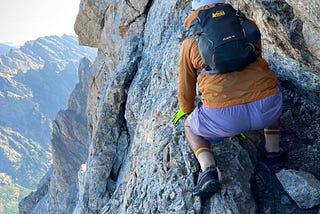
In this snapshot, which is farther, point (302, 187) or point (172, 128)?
point (172, 128)

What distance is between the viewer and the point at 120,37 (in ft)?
74.5

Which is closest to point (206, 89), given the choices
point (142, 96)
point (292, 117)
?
point (292, 117)

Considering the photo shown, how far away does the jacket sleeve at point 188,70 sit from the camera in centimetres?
833

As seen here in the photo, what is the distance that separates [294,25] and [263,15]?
1.21 m

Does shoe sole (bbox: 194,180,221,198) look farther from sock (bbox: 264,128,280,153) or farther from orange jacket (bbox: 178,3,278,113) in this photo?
sock (bbox: 264,128,280,153)

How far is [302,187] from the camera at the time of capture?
8570mm

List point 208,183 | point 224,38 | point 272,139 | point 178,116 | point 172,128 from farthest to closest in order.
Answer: point 172,128 → point 178,116 → point 272,139 → point 208,183 → point 224,38

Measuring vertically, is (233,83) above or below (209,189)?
above

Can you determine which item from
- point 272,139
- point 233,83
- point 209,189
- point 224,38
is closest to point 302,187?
point 272,139

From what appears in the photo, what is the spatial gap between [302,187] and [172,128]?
342 cm

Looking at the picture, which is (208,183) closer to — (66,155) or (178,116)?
(178,116)

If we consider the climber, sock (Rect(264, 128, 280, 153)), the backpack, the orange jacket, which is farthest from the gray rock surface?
the backpack

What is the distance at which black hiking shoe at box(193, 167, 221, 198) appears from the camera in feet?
26.3

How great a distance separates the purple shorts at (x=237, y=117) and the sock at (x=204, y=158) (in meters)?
0.36
